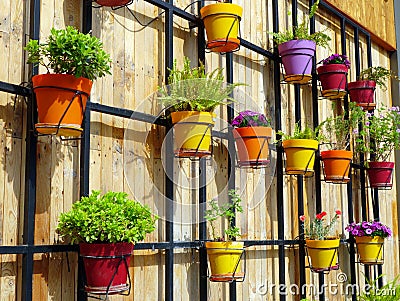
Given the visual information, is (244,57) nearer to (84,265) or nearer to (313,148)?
(313,148)

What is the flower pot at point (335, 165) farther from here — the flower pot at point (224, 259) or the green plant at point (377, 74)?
the flower pot at point (224, 259)

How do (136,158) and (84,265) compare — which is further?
(136,158)

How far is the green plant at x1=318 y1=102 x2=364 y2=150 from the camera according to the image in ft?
13.6

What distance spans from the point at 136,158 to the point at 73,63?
2.25 ft

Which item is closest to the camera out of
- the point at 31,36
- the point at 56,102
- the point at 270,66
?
the point at 56,102

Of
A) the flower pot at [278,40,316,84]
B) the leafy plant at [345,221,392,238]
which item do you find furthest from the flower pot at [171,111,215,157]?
the leafy plant at [345,221,392,238]

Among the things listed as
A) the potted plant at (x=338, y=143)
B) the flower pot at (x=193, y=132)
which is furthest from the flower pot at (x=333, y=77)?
the flower pot at (x=193, y=132)

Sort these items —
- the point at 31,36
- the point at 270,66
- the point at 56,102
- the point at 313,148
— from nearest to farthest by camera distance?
the point at 56,102 < the point at 31,36 < the point at 313,148 < the point at 270,66

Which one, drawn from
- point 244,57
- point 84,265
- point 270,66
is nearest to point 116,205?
point 84,265

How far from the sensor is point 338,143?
13.6ft

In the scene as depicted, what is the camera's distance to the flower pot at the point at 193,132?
2.74 metres

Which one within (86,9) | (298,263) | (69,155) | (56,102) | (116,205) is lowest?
(298,263)

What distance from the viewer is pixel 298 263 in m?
3.84

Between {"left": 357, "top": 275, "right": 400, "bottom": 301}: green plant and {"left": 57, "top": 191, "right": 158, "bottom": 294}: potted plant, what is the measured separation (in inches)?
98.6
